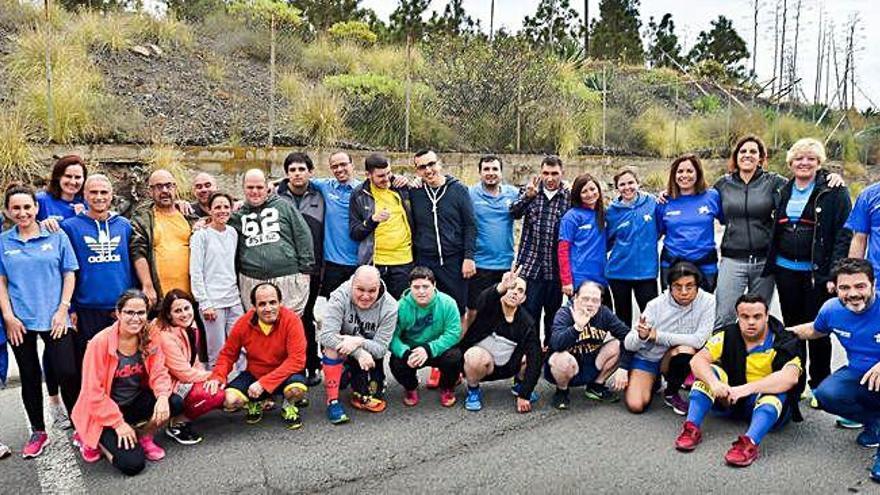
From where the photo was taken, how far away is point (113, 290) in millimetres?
4938

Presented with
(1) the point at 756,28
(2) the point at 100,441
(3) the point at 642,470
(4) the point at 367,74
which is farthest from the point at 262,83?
(1) the point at 756,28

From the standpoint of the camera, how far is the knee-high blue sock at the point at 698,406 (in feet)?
15.4

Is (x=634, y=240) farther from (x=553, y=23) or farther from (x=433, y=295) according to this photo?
(x=553, y=23)

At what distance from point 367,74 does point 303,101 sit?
2.37 metres

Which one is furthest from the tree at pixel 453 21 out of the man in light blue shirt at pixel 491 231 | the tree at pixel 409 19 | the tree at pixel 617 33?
the man in light blue shirt at pixel 491 231

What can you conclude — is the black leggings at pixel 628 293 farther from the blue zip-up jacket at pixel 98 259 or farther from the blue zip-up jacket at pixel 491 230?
the blue zip-up jacket at pixel 98 259

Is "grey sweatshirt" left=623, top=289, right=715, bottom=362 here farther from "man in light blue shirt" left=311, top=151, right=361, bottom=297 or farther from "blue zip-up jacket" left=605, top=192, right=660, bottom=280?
"man in light blue shirt" left=311, top=151, right=361, bottom=297

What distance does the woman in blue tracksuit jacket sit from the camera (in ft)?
18.9

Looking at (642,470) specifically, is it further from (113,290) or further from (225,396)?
(113,290)

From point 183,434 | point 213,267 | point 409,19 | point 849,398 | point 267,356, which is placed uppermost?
point 409,19

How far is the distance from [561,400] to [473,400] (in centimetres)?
64

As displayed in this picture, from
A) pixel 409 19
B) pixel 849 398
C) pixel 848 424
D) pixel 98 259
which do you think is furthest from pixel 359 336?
pixel 409 19

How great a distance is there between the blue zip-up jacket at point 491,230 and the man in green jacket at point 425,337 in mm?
833

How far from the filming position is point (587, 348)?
5.47 metres
